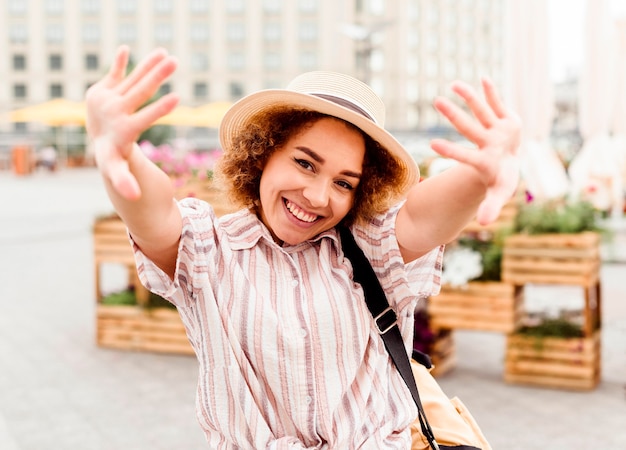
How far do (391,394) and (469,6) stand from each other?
3303 inches

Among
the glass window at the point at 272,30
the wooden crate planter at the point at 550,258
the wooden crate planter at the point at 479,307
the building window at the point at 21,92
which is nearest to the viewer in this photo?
the wooden crate planter at the point at 550,258

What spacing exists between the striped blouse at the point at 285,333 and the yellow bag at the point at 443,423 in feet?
0.26

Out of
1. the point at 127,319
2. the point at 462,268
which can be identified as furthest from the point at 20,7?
the point at 462,268

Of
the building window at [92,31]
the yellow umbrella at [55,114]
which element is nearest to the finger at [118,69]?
the yellow umbrella at [55,114]

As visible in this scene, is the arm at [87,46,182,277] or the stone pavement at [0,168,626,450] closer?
the arm at [87,46,182,277]

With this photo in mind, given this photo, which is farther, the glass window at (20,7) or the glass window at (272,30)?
the glass window at (272,30)

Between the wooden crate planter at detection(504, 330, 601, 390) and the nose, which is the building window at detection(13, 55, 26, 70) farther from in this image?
the nose

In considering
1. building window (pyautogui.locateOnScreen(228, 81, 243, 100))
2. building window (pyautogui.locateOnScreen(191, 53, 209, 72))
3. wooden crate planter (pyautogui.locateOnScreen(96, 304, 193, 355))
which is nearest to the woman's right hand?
wooden crate planter (pyautogui.locateOnScreen(96, 304, 193, 355))

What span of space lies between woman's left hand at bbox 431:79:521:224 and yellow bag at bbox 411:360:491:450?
722mm

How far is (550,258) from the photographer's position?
4684mm

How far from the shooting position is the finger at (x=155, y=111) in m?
1.21

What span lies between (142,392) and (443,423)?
3.32 meters

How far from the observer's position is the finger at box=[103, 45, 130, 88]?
4.18ft

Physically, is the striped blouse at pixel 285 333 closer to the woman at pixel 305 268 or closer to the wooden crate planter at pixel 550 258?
the woman at pixel 305 268
